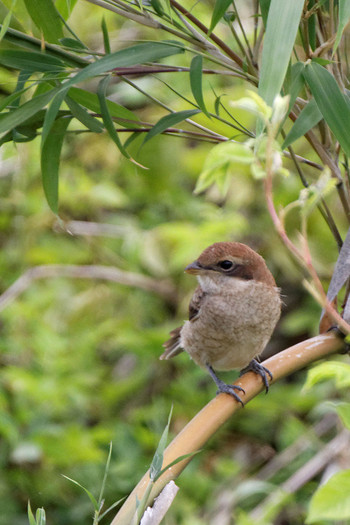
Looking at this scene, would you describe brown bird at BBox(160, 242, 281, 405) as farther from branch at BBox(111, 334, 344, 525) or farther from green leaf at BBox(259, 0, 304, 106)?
green leaf at BBox(259, 0, 304, 106)

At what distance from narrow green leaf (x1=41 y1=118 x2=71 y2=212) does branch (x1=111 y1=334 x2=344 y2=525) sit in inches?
18.1

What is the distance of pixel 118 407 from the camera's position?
317 centimetres

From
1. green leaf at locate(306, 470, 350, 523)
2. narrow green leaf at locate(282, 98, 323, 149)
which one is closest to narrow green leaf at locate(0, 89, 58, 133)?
narrow green leaf at locate(282, 98, 323, 149)

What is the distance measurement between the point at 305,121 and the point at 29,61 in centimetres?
45

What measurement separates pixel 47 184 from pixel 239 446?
2254 mm

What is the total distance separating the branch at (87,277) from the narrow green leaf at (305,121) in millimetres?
1744

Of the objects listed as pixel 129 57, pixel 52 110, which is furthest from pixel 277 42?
pixel 52 110

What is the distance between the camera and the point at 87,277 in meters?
2.85

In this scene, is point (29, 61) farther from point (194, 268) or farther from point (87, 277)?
point (87, 277)

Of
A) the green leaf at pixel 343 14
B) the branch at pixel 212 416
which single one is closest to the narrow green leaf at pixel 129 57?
the green leaf at pixel 343 14

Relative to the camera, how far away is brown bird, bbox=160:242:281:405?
5.27 ft

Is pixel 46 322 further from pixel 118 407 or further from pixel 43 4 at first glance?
pixel 43 4

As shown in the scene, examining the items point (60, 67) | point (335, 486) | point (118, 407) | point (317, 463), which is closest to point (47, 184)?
point (60, 67)

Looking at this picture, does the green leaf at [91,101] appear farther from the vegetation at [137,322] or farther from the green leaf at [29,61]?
the vegetation at [137,322]
